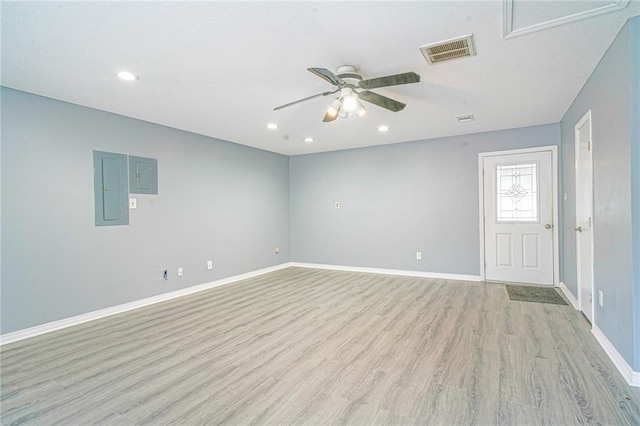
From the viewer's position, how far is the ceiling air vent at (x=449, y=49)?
2416mm

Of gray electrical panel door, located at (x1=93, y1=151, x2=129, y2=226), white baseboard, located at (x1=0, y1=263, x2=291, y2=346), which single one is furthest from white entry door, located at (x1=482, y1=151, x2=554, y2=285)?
gray electrical panel door, located at (x1=93, y1=151, x2=129, y2=226)

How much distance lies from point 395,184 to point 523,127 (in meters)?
2.19

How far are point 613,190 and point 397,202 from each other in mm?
3674

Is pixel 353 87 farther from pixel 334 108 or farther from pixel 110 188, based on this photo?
pixel 110 188

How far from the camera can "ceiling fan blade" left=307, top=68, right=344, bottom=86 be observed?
236 cm

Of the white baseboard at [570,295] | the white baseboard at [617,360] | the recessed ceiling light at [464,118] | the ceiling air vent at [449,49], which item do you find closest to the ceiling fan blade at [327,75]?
the ceiling air vent at [449,49]

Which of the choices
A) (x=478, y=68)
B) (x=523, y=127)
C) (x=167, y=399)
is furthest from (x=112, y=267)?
(x=523, y=127)

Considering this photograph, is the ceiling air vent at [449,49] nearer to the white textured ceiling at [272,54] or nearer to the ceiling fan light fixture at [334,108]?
the white textured ceiling at [272,54]

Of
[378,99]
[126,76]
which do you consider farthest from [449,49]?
[126,76]

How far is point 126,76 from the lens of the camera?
9.75 ft

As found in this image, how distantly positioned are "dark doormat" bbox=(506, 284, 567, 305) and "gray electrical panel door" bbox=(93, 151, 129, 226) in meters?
5.24

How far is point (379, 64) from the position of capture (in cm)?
279

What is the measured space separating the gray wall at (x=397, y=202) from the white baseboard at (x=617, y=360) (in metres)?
2.54

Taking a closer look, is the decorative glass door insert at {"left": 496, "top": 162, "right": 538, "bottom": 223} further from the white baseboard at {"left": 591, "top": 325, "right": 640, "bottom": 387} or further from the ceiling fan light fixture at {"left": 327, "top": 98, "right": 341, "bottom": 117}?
the ceiling fan light fixture at {"left": 327, "top": 98, "right": 341, "bottom": 117}
